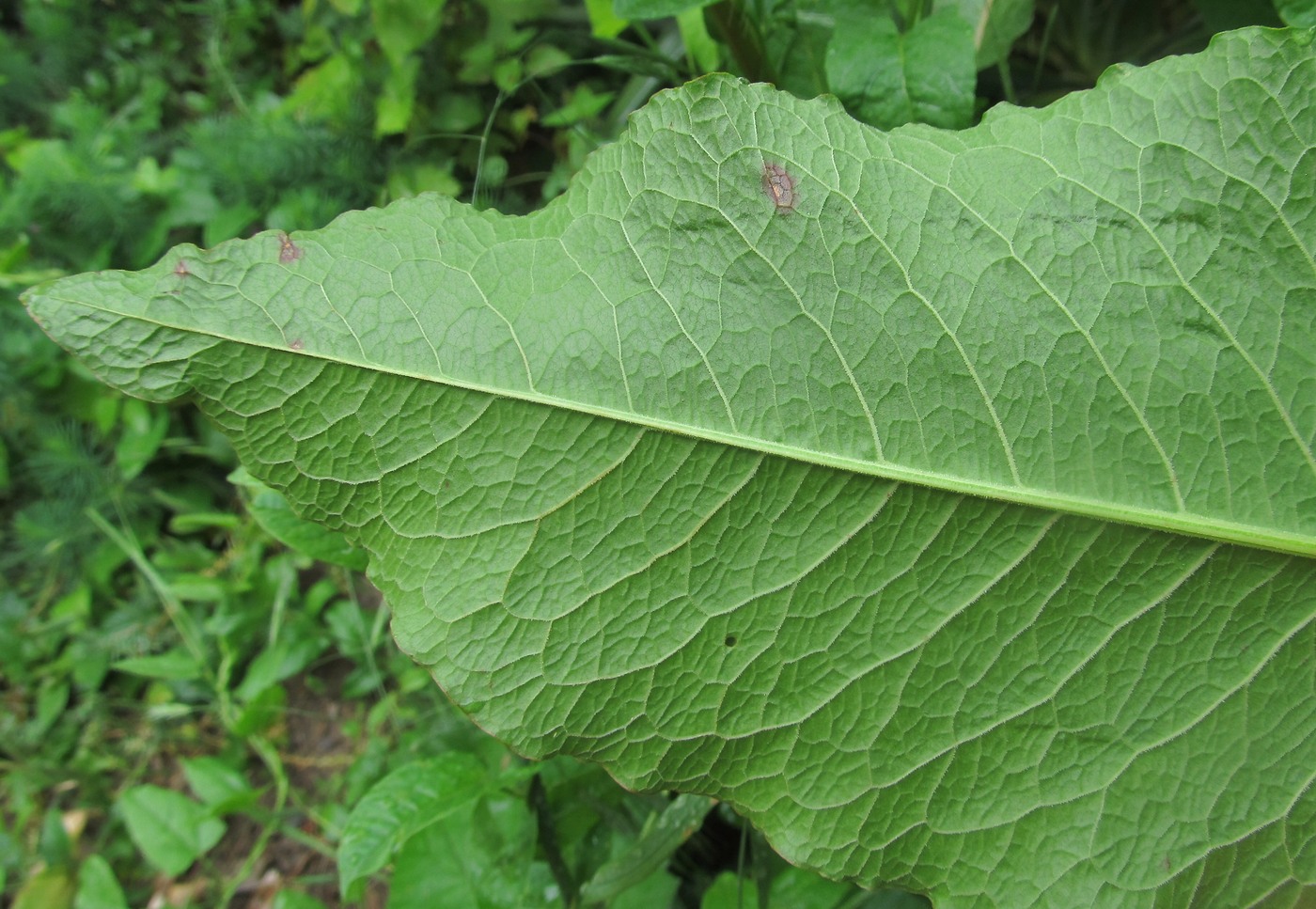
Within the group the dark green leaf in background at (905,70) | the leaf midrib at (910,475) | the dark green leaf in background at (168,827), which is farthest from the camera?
the dark green leaf in background at (168,827)

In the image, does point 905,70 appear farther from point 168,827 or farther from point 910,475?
point 168,827

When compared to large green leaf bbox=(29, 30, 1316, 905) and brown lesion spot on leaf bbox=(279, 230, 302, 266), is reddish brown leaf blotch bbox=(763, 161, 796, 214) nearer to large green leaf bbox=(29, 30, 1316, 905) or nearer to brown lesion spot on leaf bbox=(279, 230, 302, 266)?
large green leaf bbox=(29, 30, 1316, 905)

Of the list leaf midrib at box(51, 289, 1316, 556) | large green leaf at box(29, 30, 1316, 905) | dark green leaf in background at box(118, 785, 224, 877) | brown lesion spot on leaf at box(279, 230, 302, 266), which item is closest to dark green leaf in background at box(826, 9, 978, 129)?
large green leaf at box(29, 30, 1316, 905)

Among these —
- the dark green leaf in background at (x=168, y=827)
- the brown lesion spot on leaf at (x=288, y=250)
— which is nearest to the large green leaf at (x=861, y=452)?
the brown lesion spot on leaf at (x=288, y=250)

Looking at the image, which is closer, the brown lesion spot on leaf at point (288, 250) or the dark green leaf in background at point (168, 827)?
the brown lesion spot on leaf at point (288, 250)

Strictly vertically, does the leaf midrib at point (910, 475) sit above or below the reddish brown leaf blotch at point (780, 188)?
below

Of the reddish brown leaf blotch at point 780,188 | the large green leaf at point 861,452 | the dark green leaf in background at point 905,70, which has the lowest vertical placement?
the large green leaf at point 861,452

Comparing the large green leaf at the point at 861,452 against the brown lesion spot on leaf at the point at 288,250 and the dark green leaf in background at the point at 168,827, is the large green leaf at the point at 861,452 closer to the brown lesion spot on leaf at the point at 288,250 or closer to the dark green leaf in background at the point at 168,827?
the brown lesion spot on leaf at the point at 288,250

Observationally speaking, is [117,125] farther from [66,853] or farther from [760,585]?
[760,585]

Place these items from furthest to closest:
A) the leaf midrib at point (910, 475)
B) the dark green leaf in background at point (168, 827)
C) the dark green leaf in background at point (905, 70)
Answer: the dark green leaf in background at point (168, 827)
the dark green leaf in background at point (905, 70)
the leaf midrib at point (910, 475)
